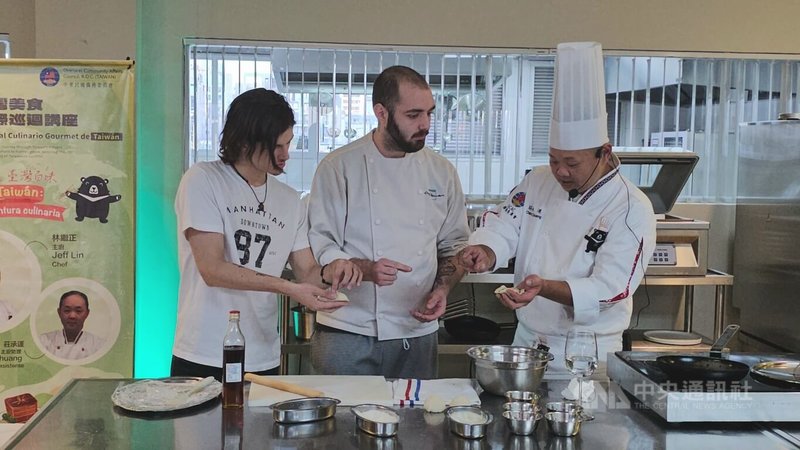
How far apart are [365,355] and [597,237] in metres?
0.87

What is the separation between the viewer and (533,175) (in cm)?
273

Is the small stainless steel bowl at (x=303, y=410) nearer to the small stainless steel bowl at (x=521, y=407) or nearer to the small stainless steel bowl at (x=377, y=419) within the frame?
the small stainless steel bowl at (x=377, y=419)

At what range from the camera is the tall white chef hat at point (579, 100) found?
251 cm

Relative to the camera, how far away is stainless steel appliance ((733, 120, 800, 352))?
3896 millimetres

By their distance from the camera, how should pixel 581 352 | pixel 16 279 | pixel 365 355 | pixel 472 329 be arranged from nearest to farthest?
pixel 581 352 < pixel 365 355 < pixel 16 279 < pixel 472 329

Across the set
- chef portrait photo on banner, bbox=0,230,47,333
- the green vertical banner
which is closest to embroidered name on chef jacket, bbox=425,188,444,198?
the green vertical banner

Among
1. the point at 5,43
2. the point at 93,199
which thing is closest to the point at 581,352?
the point at 93,199

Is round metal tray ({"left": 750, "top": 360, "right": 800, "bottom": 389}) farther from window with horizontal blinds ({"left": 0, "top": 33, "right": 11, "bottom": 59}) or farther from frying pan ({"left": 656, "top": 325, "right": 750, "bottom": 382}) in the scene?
window with horizontal blinds ({"left": 0, "top": 33, "right": 11, "bottom": 59})

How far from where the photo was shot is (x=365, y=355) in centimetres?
272

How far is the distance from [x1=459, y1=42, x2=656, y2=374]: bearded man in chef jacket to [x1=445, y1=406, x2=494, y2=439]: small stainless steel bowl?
57cm

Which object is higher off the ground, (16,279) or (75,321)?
(16,279)

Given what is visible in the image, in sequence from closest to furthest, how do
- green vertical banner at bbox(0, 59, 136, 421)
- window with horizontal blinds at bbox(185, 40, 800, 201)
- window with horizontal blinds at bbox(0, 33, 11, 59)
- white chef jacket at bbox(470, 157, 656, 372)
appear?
1. white chef jacket at bbox(470, 157, 656, 372)
2. green vertical banner at bbox(0, 59, 136, 421)
3. window with horizontal blinds at bbox(0, 33, 11, 59)
4. window with horizontal blinds at bbox(185, 40, 800, 201)

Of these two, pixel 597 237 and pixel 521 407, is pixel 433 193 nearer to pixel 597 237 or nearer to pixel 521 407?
pixel 597 237

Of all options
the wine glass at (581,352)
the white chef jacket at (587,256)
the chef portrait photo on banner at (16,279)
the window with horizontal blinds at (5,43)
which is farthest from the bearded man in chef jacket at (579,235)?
the window with horizontal blinds at (5,43)
